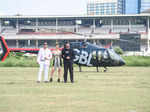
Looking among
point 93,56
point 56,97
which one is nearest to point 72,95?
point 56,97

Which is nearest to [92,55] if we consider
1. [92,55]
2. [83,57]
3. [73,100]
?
[92,55]

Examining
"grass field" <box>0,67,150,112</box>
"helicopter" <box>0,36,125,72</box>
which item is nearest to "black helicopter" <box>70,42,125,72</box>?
"helicopter" <box>0,36,125,72</box>

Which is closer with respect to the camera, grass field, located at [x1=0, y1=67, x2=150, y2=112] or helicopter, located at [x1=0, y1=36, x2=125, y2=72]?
grass field, located at [x1=0, y1=67, x2=150, y2=112]

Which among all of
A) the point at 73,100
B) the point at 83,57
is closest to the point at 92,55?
the point at 83,57

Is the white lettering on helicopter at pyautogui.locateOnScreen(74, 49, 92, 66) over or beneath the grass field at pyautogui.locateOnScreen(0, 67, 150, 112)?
beneath

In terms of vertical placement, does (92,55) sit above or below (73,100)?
below

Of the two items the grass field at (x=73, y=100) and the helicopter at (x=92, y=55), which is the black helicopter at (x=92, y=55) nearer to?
the helicopter at (x=92, y=55)

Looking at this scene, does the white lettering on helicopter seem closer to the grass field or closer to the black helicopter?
the black helicopter

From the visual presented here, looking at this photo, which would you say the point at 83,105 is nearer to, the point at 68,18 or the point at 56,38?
the point at 56,38

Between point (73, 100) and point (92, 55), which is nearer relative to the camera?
point (73, 100)

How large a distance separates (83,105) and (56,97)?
5.72 ft

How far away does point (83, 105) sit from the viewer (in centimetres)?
1001

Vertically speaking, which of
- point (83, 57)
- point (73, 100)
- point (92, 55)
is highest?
point (73, 100)

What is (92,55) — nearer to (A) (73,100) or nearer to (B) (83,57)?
(B) (83,57)
